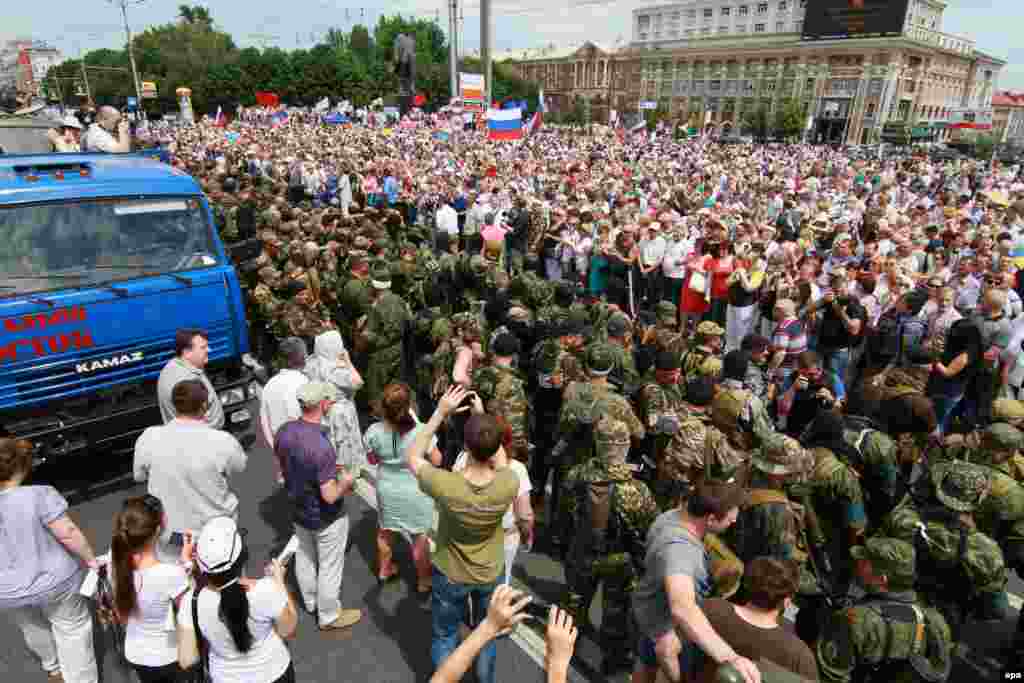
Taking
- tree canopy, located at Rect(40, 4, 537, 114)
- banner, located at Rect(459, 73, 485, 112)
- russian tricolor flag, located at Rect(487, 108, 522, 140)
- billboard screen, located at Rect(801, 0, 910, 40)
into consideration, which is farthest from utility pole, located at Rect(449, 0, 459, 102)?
billboard screen, located at Rect(801, 0, 910, 40)

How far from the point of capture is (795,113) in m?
82.4

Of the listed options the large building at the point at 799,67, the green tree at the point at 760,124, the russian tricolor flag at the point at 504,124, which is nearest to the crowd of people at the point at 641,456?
the russian tricolor flag at the point at 504,124

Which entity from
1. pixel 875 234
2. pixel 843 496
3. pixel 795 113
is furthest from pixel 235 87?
pixel 843 496

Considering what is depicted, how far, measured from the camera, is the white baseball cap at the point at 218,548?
2.50 meters

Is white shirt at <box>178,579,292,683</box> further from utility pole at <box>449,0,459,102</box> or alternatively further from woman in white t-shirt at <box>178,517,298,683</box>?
utility pole at <box>449,0,459,102</box>

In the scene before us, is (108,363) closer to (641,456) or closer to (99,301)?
(99,301)

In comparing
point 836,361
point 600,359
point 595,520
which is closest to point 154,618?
point 595,520

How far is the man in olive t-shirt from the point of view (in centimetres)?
309

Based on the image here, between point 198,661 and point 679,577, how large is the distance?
2.16 meters

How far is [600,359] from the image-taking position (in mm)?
4379

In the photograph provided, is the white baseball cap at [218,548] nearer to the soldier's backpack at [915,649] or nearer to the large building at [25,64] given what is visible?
the soldier's backpack at [915,649]

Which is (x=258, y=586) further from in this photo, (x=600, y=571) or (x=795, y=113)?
(x=795, y=113)

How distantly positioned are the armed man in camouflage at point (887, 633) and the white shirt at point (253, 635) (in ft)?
8.08

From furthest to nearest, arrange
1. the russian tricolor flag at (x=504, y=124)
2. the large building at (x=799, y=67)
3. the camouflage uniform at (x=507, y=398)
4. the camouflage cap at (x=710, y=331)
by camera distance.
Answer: the large building at (x=799, y=67)
the russian tricolor flag at (x=504, y=124)
the camouflage cap at (x=710, y=331)
the camouflage uniform at (x=507, y=398)
